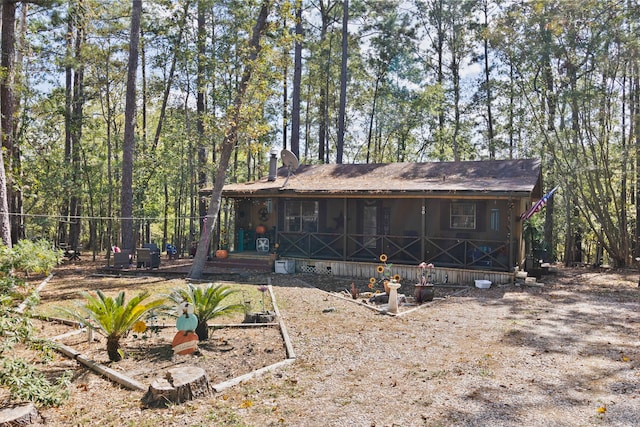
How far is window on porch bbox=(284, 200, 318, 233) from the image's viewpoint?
1633 centimetres

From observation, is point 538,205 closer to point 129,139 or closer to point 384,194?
point 384,194

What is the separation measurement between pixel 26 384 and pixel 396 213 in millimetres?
12539

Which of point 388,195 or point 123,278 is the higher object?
point 388,195

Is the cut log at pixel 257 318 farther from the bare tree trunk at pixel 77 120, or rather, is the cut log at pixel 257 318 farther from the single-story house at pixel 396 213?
the bare tree trunk at pixel 77 120

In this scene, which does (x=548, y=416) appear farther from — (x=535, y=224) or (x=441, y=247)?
(x=535, y=224)

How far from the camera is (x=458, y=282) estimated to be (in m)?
12.7

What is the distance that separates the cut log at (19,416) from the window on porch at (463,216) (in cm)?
1263

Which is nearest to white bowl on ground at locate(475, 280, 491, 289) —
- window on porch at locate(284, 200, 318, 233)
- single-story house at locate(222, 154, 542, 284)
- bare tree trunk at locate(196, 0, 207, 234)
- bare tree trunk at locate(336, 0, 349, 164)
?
single-story house at locate(222, 154, 542, 284)

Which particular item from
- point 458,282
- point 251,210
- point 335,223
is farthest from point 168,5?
point 458,282

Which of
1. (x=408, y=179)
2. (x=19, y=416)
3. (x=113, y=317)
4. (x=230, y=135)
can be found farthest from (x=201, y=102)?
(x=19, y=416)

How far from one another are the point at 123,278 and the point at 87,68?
12995mm

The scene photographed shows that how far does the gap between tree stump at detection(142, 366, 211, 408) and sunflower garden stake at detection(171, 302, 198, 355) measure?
1016 millimetres

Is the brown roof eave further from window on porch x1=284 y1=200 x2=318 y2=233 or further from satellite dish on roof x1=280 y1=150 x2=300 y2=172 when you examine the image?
satellite dish on roof x1=280 y1=150 x2=300 y2=172

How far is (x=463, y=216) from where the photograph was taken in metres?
14.3
